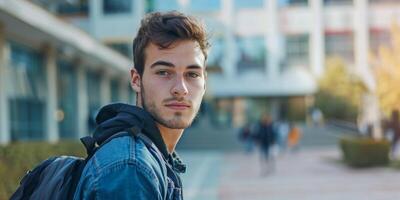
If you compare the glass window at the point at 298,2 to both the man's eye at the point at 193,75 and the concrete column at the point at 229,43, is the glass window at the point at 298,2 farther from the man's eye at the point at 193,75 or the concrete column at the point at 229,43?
the man's eye at the point at 193,75

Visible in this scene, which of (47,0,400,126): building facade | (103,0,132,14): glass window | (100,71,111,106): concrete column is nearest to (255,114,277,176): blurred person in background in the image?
(100,71,111,106): concrete column

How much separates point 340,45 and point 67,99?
30.6m

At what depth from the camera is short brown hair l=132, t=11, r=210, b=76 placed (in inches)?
69.6

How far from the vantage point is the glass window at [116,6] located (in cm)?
4694

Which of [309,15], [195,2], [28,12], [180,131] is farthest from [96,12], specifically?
[180,131]

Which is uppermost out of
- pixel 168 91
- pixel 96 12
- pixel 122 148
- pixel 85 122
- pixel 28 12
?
pixel 96 12

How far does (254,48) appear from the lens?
159 ft

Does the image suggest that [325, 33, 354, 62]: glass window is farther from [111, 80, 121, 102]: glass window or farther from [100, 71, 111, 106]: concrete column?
[100, 71, 111, 106]: concrete column

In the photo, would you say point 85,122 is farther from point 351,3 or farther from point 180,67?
point 351,3

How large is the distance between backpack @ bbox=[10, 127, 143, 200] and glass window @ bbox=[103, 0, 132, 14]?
4610 centimetres

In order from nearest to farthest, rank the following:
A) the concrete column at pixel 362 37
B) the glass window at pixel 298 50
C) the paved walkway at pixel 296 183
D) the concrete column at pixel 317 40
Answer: the paved walkway at pixel 296 183 → the concrete column at pixel 362 37 → the concrete column at pixel 317 40 → the glass window at pixel 298 50

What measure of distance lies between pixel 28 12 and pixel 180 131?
1356 cm

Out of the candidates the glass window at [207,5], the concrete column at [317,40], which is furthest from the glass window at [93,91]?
the concrete column at [317,40]

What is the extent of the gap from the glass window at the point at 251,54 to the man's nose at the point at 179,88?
154 ft
